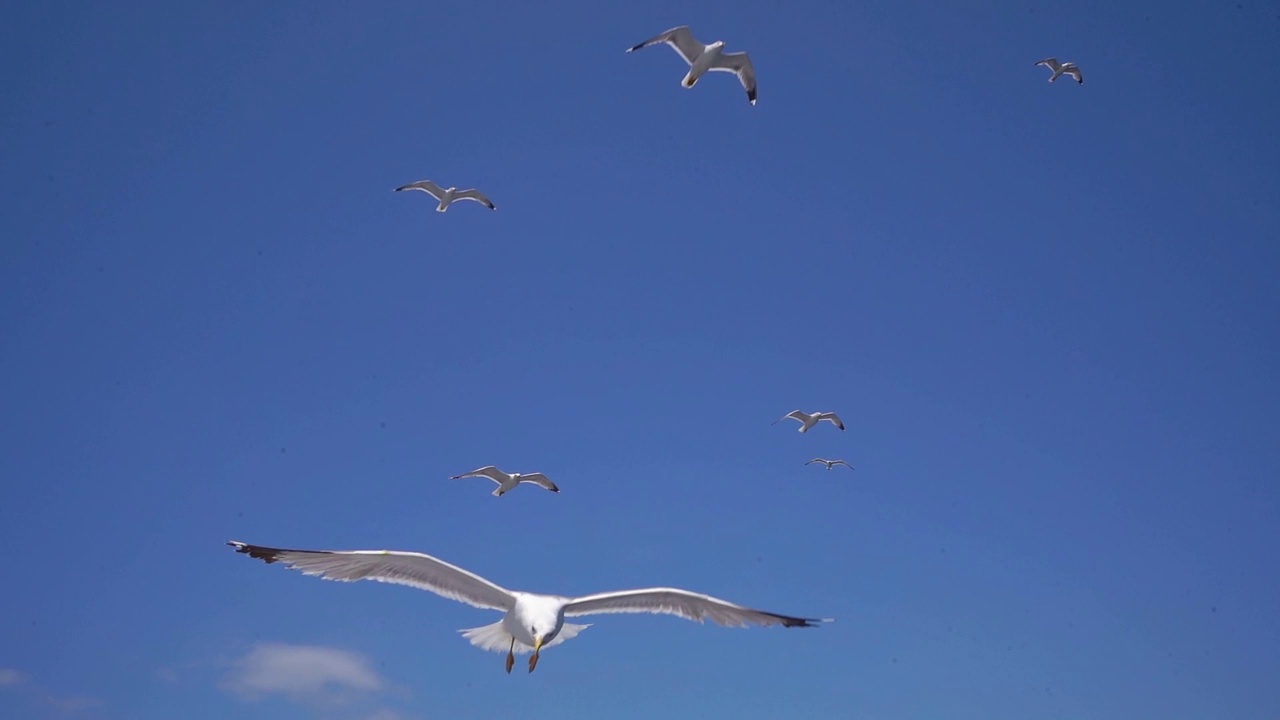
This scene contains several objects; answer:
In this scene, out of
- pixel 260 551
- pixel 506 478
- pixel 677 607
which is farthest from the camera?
pixel 506 478

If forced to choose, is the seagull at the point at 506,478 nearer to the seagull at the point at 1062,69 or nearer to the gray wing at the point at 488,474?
the gray wing at the point at 488,474

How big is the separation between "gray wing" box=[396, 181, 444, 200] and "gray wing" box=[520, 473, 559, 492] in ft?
28.6

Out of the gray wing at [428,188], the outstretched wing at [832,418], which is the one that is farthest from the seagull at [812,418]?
the gray wing at [428,188]

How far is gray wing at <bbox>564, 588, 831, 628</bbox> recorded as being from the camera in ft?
55.0

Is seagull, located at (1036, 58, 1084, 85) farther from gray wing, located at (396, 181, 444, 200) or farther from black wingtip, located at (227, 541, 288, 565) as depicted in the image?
black wingtip, located at (227, 541, 288, 565)

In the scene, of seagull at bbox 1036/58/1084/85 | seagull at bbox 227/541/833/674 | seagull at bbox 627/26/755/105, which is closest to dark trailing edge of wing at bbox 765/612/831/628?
seagull at bbox 227/541/833/674

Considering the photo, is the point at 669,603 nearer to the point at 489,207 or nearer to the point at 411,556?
the point at 411,556

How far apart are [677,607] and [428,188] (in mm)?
18005

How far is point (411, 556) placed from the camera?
15812 mm

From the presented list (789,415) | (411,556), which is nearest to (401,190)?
(789,415)

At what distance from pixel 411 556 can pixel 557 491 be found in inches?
567

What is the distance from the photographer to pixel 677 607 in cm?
1728

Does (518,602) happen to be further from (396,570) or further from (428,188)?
(428,188)

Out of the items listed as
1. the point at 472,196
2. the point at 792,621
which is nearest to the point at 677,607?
the point at 792,621
